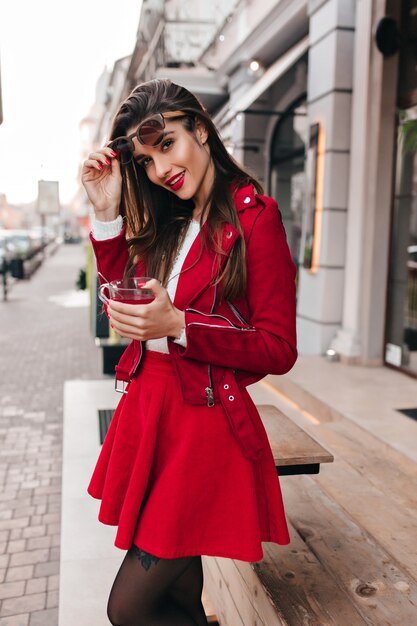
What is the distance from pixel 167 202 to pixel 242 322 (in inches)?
21.9

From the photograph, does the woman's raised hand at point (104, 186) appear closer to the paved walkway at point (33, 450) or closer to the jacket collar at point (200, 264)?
the jacket collar at point (200, 264)

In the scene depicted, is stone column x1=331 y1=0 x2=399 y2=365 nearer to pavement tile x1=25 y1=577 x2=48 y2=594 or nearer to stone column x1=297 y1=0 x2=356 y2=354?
stone column x1=297 y1=0 x2=356 y2=354

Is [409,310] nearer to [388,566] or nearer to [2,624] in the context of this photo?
[388,566]

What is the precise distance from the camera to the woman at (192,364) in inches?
59.9

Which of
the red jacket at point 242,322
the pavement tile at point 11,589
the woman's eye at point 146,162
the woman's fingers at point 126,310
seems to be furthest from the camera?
the pavement tile at point 11,589

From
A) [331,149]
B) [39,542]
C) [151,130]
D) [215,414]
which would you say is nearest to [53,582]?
[39,542]

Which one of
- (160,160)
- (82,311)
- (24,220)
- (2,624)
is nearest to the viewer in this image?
(160,160)

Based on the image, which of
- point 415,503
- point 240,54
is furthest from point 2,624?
point 240,54

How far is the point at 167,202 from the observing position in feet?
6.31

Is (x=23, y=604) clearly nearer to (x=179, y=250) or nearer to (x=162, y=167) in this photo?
(x=179, y=250)

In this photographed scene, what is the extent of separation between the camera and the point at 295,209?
33.7 ft

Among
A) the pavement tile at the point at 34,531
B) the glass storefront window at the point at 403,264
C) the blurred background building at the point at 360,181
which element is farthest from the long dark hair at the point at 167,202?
the glass storefront window at the point at 403,264

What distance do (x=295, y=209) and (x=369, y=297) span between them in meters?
4.48

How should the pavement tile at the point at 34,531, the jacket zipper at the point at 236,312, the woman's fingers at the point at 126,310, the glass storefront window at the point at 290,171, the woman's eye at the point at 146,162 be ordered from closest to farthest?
the woman's fingers at the point at 126,310 → the jacket zipper at the point at 236,312 → the woman's eye at the point at 146,162 → the pavement tile at the point at 34,531 → the glass storefront window at the point at 290,171
